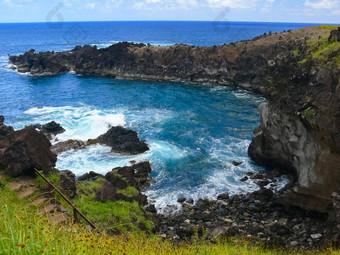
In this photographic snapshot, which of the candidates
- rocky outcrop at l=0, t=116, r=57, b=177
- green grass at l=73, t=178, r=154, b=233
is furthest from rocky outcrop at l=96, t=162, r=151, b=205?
rocky outcrop at l=0, t=116, r=57, b=177

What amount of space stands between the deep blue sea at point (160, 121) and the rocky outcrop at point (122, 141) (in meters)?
0.87

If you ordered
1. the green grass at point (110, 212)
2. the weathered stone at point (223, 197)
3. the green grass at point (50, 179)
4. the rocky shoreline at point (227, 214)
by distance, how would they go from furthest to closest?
the weathered stone at point (223, 197) → the rocky shoreline at point (227, 214) → the green grass at point (50, 179) → the green grass at point (110, 212)

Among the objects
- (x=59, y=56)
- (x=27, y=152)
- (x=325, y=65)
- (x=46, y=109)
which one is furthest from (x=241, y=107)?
(x=59, y=56)

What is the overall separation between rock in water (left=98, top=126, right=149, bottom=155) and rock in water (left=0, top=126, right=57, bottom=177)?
554 inches

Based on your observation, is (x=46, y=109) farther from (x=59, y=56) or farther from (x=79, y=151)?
(x=59, y=56)

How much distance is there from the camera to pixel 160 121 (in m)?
41.1

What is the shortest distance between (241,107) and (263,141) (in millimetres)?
19644

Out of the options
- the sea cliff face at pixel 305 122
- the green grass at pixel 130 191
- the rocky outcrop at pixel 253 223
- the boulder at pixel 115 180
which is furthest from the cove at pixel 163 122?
the sea cliff face at pixel 305 122

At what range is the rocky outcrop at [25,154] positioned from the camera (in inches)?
615

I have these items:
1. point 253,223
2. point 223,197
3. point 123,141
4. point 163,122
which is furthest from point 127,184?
point 163,122

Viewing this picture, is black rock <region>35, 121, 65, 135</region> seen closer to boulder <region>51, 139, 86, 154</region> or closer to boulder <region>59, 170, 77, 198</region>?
boulder <region>51, 139, 86, 154</region>

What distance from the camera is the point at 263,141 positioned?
27.4 m

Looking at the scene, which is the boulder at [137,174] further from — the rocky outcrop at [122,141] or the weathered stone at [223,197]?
the weathered stone at [223,197]

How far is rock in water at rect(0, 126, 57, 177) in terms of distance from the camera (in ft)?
51.2
